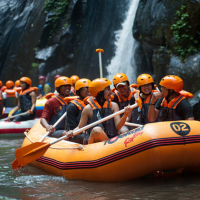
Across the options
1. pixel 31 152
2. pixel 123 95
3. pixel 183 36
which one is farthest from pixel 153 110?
pixel 183 36

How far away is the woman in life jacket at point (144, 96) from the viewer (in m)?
5.15

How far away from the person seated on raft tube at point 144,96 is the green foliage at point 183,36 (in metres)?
6.12

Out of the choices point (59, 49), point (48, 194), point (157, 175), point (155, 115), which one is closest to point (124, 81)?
point (155, 115)

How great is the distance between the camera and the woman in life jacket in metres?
5.15

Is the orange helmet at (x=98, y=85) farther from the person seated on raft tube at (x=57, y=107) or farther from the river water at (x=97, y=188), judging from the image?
the person seated on raft tube at (x=57, y=107)

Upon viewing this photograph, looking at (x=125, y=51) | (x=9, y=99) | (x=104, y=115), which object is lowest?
(x=104, y=115)

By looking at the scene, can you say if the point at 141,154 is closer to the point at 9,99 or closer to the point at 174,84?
the point at 174,84

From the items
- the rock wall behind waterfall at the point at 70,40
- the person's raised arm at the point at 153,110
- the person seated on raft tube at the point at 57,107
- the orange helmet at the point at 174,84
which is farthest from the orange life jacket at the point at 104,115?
the rock wall behind waterfall at the point at 70,40

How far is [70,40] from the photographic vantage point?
18.8 metres

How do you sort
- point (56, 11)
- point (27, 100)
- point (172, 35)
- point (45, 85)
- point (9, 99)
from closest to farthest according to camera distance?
point (27, 100) < point (172, 35) < point (9, 99) < point (45, 85) < point (56, 11)

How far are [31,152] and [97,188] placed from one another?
1.25 m

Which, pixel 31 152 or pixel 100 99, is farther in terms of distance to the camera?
pixel 31 152

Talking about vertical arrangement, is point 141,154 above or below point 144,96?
below

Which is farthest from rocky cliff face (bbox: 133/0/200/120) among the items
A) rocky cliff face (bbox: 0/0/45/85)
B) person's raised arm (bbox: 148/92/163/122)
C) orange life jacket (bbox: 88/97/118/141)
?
rocky cliff face (bbox: 0/0/45/85)
